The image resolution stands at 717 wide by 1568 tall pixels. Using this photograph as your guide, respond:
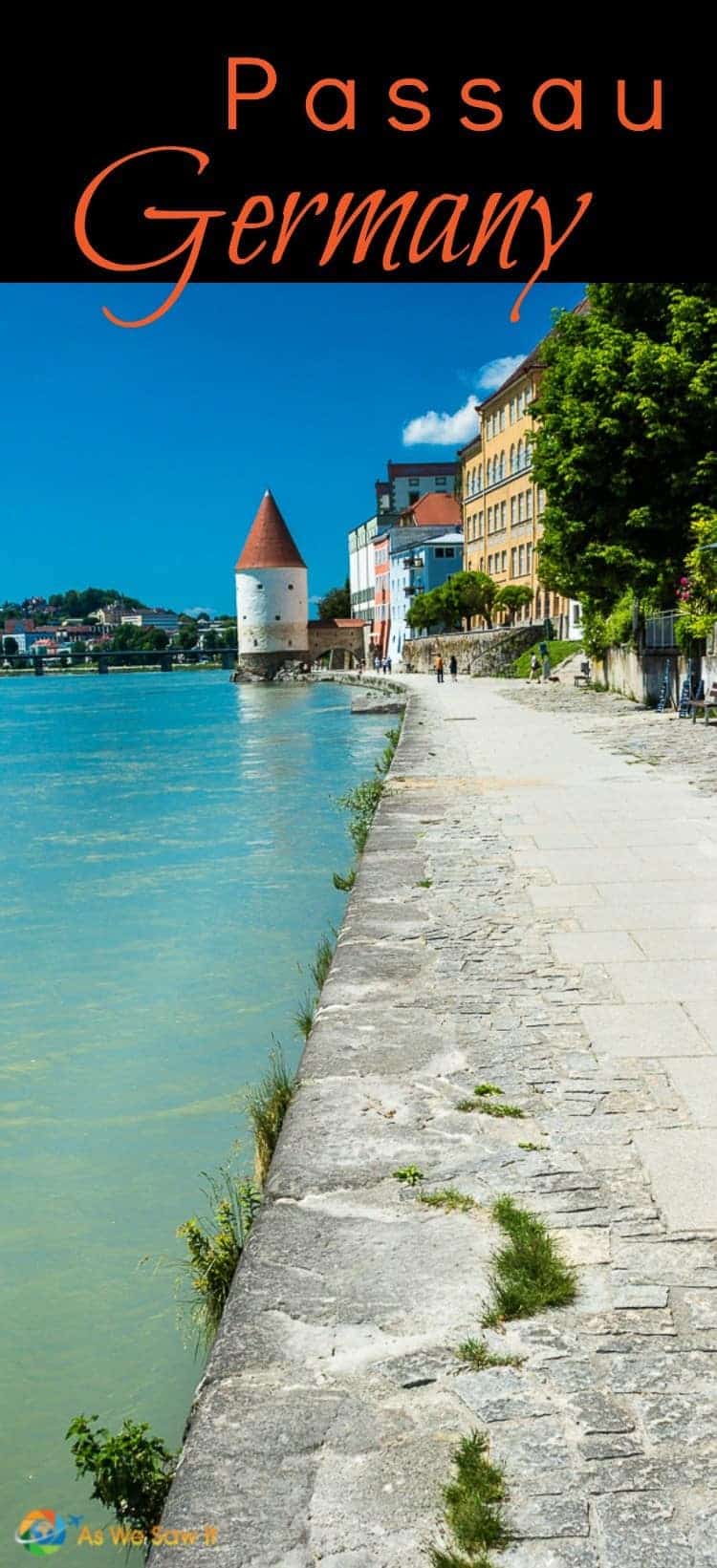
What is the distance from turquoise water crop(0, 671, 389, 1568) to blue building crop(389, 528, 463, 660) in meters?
75.2

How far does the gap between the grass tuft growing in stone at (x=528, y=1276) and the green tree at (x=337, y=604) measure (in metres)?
132

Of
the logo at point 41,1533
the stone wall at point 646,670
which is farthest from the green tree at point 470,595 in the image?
the logo at point 41,1533

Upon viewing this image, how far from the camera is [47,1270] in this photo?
459 cm

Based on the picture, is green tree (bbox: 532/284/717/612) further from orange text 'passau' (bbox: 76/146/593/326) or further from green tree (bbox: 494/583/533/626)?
green tree (bbox: 494/583/533/626)

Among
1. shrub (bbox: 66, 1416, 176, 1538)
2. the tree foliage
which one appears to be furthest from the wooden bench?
the tree foliage

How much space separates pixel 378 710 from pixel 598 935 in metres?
37.5

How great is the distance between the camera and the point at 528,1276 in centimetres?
298

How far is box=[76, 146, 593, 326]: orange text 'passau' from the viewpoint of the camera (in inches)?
232

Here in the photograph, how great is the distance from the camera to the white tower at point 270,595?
103 m

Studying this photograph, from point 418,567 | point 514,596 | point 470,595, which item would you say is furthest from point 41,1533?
point 418,567

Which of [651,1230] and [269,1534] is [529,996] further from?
[269,1534]

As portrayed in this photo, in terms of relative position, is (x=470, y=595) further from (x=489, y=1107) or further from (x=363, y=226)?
(x=489, y=1107)

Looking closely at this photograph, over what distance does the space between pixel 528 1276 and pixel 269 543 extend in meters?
102

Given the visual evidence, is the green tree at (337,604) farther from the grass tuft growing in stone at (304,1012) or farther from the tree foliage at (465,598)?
the grass tuft growing in stone at (304,1012)
